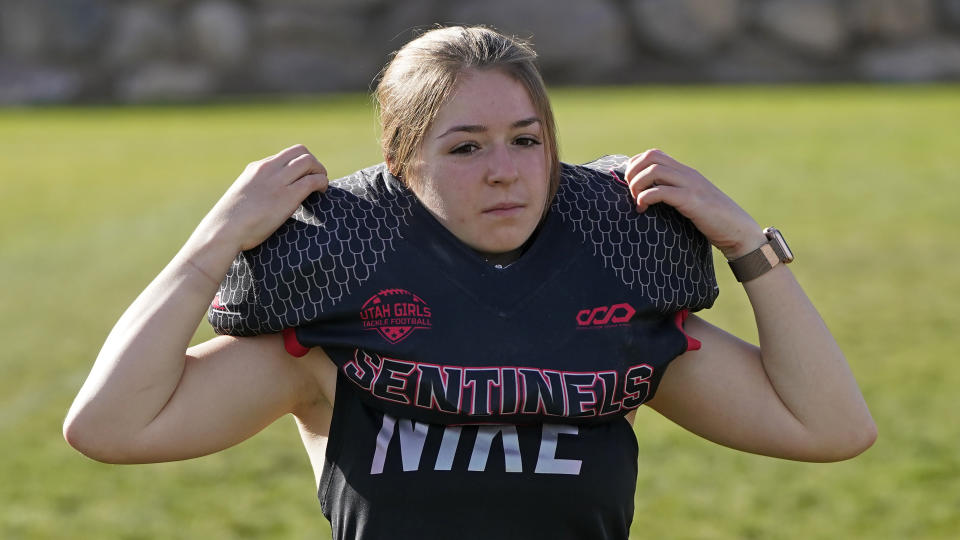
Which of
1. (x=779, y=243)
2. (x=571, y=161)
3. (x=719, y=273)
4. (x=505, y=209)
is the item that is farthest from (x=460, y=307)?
(x=571, y=161)

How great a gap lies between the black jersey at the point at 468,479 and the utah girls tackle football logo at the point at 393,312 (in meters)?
0.10

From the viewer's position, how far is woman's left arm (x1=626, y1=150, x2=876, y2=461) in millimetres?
1788

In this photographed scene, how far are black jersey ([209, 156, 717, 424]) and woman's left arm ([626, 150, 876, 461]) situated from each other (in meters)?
0.09

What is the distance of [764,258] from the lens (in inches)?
70.5

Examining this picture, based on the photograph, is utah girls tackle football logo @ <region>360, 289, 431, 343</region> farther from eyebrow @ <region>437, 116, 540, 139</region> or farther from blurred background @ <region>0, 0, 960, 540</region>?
blurred background @ <region>0, 0, 960, 540</region>

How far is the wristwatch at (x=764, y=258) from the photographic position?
179 cm

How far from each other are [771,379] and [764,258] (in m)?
0.17

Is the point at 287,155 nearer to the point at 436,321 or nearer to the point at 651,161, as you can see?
the point at 436,321

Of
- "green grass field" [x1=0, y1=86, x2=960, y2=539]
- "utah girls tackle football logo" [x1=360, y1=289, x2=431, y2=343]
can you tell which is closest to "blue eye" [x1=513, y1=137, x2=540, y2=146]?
"utah girls tackle football logo" [x1=360, y1=289, x2=431, y2=343]

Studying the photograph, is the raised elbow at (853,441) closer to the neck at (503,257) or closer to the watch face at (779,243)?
the watch face at (779,243)

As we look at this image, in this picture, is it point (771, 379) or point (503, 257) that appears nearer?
point (503, 257)

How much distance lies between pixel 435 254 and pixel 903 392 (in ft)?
10.9

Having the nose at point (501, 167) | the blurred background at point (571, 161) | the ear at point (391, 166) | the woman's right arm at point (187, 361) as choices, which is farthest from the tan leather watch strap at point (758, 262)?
the blurred background at point (571, 161)

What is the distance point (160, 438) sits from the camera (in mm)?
1645
